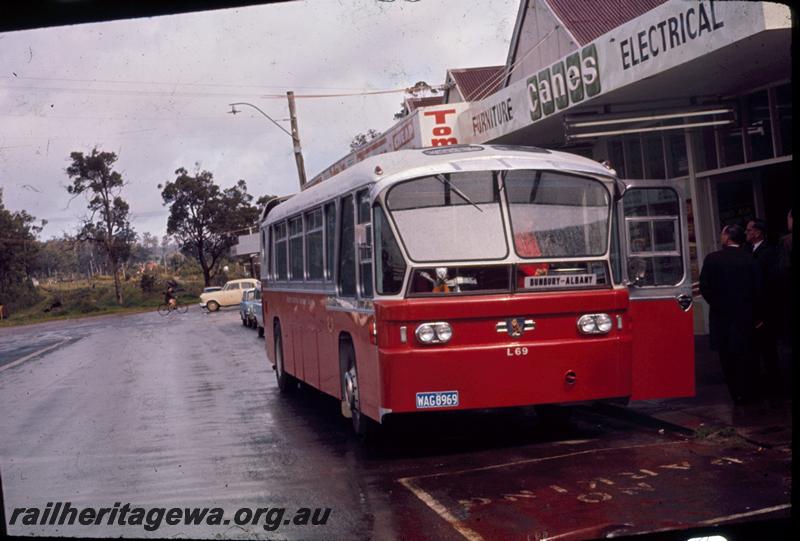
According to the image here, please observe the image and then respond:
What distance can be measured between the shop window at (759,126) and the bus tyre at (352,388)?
8.14 m

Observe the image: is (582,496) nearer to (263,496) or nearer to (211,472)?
(263,496)

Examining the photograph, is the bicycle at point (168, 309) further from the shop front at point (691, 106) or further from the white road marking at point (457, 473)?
the white road marking at point (457, 473)

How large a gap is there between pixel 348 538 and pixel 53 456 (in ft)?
17.6

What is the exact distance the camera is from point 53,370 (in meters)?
23.2

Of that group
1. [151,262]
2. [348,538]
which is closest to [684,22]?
[348,538]

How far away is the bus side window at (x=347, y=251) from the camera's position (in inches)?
408

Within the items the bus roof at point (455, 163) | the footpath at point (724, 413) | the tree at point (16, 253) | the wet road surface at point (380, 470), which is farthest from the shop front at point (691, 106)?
the tree at point (16, 253)

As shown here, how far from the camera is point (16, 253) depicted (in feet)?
146

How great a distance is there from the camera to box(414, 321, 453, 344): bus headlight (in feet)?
29.4

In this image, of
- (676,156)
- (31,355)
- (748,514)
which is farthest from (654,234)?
(31,355)

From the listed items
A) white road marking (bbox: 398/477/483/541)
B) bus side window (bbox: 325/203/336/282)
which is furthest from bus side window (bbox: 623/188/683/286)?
bus side window (bbox: 325/203/336/282)

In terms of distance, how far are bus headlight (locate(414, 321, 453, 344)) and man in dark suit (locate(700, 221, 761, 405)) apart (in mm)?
3239

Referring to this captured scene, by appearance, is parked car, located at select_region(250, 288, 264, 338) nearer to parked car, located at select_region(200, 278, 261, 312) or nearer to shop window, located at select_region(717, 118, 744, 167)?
shop window, located at select_region(717, 118, 744, 167)

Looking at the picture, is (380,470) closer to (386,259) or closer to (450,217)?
(386,259)
